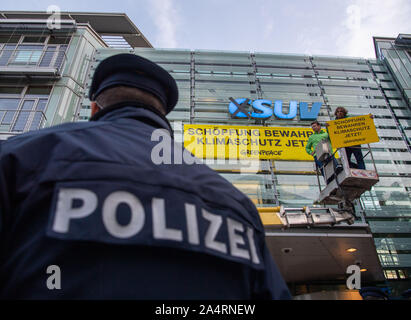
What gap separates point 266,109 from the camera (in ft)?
35.0

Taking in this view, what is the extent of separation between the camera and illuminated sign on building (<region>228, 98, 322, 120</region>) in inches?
414

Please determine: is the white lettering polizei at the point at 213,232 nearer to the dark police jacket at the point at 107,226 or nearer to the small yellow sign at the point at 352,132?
the dark police jacket at the point at 107,226

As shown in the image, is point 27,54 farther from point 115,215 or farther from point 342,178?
point 115,215

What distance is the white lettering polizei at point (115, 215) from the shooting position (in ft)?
2.58

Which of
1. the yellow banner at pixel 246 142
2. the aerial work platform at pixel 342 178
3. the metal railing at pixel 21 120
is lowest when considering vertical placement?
the aerial work platform at pixel 342 178

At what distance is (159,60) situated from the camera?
12.5 metres

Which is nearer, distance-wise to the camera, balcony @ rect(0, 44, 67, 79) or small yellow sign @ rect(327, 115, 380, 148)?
small yellow sign @ rect(327, 115, 380, 148)

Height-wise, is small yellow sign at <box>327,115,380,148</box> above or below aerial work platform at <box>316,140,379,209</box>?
above

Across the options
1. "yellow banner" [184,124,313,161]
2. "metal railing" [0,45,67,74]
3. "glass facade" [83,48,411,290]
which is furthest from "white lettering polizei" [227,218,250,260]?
"metal railing" [0,45,67,74]

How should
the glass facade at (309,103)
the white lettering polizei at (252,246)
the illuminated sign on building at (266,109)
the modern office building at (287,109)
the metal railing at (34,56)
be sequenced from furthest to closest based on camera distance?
the metal railing at (34,56) < the illuminated sign on building at (266,109) < the glass facade at (309,103) < the modern office building at (287,109) < the white lettering polizei at (252,246)

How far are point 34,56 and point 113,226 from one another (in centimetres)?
1426

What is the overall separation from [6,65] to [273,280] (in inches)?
574

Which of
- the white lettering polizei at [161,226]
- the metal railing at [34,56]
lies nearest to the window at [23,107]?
the metal railing at [34,56]

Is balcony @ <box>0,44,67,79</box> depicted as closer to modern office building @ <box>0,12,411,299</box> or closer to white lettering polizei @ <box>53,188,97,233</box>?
modern office building @ <box>0,12,411,299</box>
